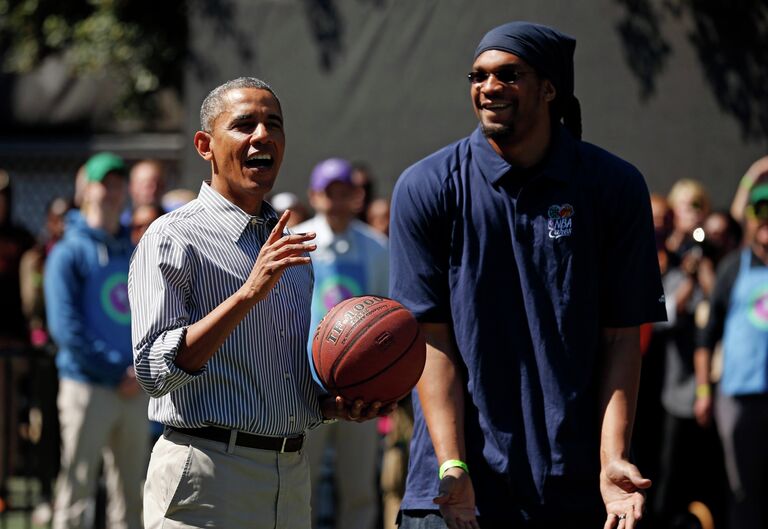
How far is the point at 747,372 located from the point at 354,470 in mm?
2701

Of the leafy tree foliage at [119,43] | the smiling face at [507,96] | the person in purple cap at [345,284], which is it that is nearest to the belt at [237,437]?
the smiling face at [507,96]

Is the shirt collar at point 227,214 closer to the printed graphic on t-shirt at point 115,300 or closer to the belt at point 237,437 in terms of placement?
the belt at point 237,437

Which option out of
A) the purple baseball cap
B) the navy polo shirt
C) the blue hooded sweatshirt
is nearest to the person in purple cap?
the purple baseball cap

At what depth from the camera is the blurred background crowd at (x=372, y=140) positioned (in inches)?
371

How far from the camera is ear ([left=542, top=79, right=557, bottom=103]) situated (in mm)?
4605

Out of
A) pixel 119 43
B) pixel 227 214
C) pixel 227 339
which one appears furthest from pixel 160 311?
pixel 119 43

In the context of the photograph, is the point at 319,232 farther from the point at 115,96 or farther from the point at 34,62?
the point at 34,62

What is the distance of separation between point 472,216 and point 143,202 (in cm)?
568

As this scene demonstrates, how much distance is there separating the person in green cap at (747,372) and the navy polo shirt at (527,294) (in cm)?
433

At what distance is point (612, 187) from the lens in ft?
15.1

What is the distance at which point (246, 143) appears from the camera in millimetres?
4328

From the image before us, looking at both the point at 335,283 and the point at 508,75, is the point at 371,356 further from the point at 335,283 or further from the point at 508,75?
the point at 335,283

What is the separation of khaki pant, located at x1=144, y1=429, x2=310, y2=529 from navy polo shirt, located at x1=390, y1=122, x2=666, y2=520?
1.78 ft

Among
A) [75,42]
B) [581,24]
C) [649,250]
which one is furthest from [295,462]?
[75,42]
